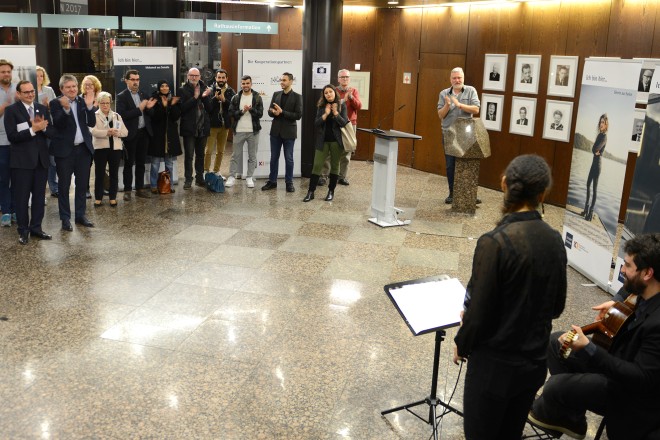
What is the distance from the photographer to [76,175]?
761 centimetres

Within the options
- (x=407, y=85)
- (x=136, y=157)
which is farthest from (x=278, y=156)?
(x=407, y=85)

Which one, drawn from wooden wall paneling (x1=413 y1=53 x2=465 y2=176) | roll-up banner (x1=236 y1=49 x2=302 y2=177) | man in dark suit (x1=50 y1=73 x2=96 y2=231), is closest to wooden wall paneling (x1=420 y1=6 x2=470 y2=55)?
wooden wall paneling (x1=413 y1=53 x2=465 y2=176)

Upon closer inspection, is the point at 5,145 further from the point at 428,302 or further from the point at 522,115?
the point at 522,115

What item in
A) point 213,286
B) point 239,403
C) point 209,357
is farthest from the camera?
point 213,286

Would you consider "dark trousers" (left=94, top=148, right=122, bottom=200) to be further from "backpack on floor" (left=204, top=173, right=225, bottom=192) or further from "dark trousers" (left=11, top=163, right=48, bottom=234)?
"backpack on floor" (left=204, top=173, right=225, bottom=192)

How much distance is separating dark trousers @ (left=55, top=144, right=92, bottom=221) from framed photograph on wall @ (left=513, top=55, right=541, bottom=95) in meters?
6.43

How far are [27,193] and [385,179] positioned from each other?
414cm

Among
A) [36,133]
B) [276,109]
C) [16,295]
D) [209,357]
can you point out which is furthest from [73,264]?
[276,109]

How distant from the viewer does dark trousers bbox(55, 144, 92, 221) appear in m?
7.38

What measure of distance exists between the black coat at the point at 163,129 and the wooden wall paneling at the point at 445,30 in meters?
4.81

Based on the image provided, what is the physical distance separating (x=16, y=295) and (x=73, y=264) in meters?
0.85

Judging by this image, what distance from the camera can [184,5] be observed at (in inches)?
405

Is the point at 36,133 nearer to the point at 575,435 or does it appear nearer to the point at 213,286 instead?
the point at 213,286

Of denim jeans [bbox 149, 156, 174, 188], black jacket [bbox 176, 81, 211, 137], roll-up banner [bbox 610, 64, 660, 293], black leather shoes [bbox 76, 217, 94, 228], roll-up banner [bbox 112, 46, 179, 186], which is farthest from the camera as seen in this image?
denim jeans [bbox 149, 156, 174, 188]
